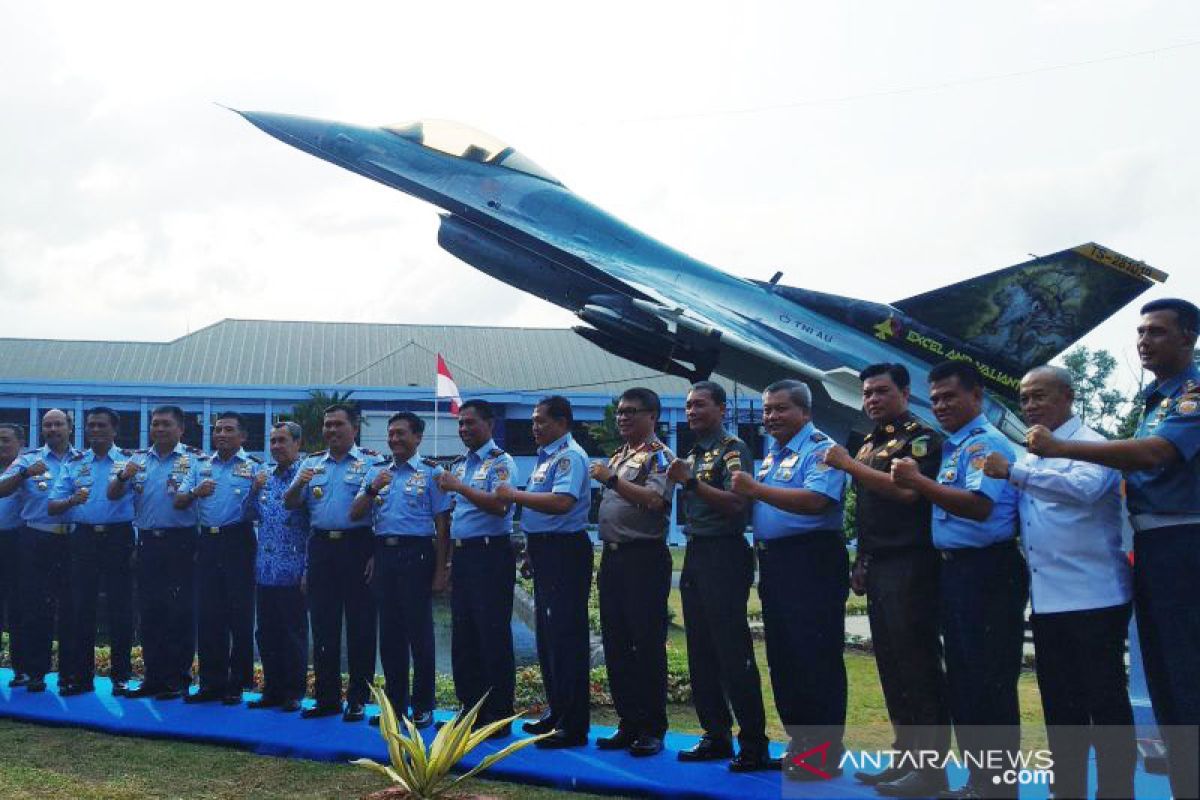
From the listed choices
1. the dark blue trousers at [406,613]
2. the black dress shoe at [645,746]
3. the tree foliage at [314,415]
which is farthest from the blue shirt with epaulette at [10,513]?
the tree foliage at [314,415]

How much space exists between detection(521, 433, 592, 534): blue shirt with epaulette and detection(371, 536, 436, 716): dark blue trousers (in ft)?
2.45

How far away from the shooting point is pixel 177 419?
6.69 metres

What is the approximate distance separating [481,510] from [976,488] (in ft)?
8.57

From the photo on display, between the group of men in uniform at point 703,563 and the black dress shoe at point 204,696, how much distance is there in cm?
2

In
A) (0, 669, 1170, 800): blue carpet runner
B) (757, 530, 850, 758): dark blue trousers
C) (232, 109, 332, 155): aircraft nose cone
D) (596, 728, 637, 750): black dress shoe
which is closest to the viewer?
(0, 669, 1170, 800): blue carpet runner

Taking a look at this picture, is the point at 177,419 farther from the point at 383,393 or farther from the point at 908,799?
the point at 383,393

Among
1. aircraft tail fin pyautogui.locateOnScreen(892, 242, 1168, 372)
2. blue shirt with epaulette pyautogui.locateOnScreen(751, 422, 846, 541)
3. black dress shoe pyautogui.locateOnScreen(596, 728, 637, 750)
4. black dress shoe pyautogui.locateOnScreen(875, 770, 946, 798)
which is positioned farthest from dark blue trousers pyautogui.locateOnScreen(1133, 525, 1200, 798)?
aircraft tail fin pyautogui.locateOnScreen(892, 242, 1168, 372)

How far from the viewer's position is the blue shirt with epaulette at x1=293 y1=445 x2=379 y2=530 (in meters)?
5.90

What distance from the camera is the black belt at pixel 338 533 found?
591cm

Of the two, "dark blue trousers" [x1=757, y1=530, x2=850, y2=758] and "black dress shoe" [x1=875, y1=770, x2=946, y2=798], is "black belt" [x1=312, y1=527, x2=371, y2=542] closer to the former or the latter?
"dark blue trousers" [x1=757, y1=530, x2=850, y2=758]

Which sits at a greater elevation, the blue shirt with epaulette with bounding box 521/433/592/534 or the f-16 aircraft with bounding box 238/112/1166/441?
the f-16 aircraft with bounding box 238/112/1166/441

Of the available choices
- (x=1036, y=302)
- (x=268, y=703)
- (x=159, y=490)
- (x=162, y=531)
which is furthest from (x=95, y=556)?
(x=1036, y=302)

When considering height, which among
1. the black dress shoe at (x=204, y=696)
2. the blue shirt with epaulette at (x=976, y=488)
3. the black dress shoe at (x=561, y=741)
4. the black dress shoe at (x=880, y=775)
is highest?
the blue shirt with epaulette at (x=976, y=488)

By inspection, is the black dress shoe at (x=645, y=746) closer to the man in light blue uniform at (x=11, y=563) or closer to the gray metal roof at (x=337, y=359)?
the man in light blue uniform at (x=11, y=563)
